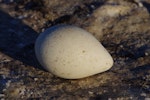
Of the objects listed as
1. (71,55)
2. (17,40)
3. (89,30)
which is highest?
(17,40)

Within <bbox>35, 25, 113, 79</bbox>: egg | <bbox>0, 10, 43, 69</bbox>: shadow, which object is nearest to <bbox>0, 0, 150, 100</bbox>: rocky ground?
<bbox>0, 10, 43, 69</bbox>: shadow

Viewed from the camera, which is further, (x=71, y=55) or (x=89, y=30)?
(x=89, y=30)

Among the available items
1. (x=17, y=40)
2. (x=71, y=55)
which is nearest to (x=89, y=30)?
(x=17, y=40)

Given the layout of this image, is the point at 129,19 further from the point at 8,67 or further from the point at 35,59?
the point at 8,67

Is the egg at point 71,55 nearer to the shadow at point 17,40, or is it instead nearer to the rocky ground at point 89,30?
the rocky ground at point 89,30

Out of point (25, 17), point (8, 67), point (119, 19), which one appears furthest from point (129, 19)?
point (8, 67)

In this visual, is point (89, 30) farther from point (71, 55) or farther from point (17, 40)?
point (71, 55)
